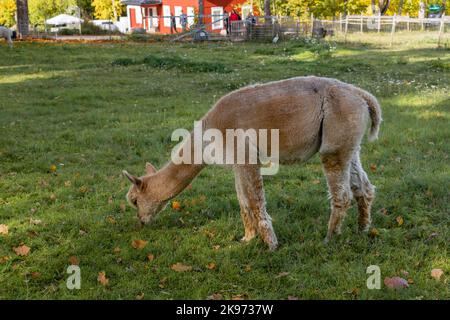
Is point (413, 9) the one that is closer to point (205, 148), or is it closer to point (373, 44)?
point (373, 44)

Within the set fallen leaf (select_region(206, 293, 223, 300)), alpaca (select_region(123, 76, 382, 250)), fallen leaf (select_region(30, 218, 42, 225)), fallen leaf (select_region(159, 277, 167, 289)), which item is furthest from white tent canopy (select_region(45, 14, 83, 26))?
fallen leaf (select_region(206, 293, 223, 300))

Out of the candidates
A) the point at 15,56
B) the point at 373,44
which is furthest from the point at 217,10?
the point at 15,56

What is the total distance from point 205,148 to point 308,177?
9.24ft

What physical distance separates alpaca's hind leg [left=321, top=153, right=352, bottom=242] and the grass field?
363 mm

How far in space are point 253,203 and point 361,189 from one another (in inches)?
52.5

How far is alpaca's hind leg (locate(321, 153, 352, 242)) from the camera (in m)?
5.38

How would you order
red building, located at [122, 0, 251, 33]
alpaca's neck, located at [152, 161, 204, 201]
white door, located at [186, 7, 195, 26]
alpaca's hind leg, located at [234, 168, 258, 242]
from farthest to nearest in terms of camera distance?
1. white door, located at [186, 7, 195, 26]
2. red building, located at [122, 0, 251, 33]
3. alpaca's neck, located at [152, 161, 204, 201]
4. alpaca's hind leg, located at [234, 168, 258, 242]

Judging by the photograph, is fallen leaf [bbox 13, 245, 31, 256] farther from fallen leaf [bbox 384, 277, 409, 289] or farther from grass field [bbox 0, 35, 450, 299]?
fallen leaf [bbox 384, 277, 409, 289]

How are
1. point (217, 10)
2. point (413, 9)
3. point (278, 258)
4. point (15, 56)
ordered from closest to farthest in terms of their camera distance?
point (278, 258) < point (15, 56) < point (217, 10) < point (413, 9)

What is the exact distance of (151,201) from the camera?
5.93 meters

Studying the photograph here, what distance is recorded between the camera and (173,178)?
5.79 metres

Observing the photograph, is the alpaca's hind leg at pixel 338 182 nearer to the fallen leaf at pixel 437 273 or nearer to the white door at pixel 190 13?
the fallen leaf at pixel 437 273

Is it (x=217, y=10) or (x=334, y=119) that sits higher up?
(x=217, y=10)

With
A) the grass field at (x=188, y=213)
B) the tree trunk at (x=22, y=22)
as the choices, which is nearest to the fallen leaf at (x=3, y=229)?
the grass field at (x=188, y=213)
